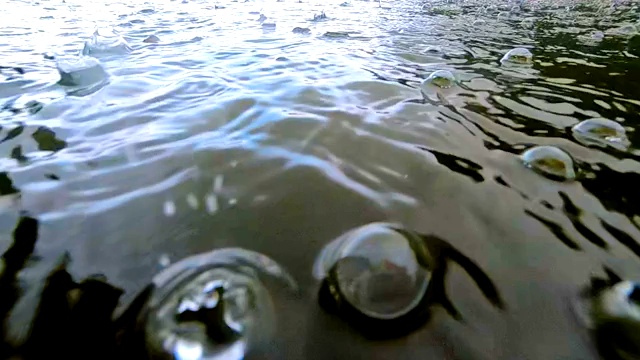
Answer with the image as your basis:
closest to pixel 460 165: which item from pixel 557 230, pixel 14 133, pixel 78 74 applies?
pixel 557 230

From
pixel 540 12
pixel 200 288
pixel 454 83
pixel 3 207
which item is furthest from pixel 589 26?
pixel 3 207

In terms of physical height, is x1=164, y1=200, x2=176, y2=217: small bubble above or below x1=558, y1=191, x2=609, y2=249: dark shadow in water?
below

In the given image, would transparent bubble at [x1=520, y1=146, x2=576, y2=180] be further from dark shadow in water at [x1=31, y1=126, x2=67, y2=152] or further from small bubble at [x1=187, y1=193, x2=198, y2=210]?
dark shadow in water at [x1=31, y1=126, x2=67, y2=152]

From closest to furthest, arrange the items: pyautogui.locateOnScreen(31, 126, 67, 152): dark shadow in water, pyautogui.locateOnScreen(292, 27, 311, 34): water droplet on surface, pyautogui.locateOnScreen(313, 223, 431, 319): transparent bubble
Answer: pyautogui.locateOnScreen(313, 223, 431, 319): transparent bubble, pyautogui.locateOnScreen(31, 126, 67, 152): dark shadow in water, pyautogui.locateOnScreen(292, 27, 311, 34): water droplet on surface

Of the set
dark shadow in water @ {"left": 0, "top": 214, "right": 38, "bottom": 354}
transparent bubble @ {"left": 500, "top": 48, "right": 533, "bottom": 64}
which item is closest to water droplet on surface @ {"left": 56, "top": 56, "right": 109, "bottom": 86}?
dark shadow in water @ {"left": 0, "top": 214, "right": 38, "bottom": 354}

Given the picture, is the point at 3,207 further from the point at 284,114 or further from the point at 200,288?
the point at 284,114

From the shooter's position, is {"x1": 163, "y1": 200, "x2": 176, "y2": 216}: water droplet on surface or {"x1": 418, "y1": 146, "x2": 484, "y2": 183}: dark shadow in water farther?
{"x1": 418, "y1": 146, "x2": 484, "y2": 183}: dark shadow in water

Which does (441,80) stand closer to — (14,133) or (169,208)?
(169,208)
